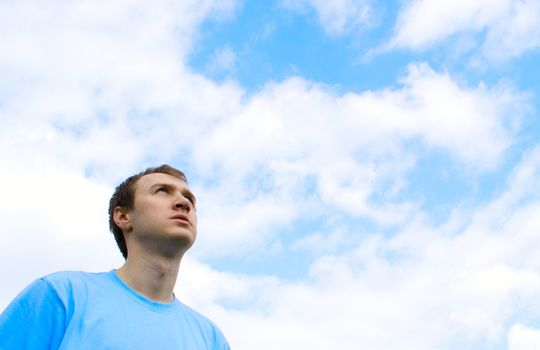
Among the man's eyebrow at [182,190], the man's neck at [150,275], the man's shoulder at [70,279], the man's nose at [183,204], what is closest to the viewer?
the man's shoulder at [70,279]

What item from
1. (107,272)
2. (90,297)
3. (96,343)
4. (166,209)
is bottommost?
(96,343)

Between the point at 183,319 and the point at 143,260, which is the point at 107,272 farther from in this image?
the point at 183,319

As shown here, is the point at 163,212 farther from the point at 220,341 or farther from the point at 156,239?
the point at 220,341

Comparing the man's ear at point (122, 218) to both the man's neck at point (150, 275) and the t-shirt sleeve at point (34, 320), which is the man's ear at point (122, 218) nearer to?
the man's neck at point (150, 275)

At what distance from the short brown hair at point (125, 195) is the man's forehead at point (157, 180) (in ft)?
0.30

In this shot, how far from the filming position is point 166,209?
565cm

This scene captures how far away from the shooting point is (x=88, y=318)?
4703mm

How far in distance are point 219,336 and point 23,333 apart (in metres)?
2.03

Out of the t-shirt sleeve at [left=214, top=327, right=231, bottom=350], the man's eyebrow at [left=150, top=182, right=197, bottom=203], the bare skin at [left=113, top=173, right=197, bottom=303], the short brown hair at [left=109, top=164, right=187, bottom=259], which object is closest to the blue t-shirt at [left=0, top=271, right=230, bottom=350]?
the bare skin at [left=113, top=173, right=197, bottom=303]

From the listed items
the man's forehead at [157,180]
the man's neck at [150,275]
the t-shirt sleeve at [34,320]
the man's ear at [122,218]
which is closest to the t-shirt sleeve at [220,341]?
the man's neck at [150,275]

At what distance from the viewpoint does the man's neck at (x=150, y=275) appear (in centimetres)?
534

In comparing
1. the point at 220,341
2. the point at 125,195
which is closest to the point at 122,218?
the point at 125,195

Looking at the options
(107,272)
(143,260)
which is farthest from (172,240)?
(107,272)

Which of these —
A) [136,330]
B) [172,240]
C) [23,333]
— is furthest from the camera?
[172,240]
